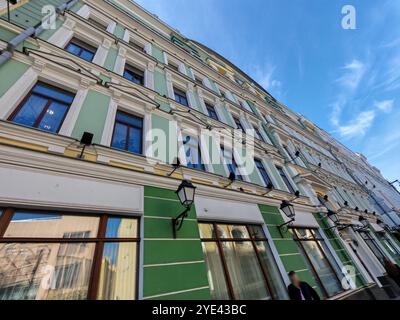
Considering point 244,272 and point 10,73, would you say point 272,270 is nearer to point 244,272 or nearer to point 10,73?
point 244,272

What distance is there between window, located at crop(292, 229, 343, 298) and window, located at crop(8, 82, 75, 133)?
863 cm

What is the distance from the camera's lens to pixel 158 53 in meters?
9.74

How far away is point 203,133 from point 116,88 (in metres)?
3.43

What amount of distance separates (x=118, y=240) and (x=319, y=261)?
7954mm

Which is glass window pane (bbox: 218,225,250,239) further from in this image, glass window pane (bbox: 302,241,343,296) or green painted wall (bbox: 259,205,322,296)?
glass window pane (bbox: 302,241,343,296)

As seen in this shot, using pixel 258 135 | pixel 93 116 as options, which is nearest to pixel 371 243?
pixel 258 135

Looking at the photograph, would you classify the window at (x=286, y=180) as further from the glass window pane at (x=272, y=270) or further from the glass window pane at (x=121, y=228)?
the glass window pane at (x=121, y=228)

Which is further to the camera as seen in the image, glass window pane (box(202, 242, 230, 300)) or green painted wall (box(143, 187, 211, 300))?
glass window pane (box(202, 242, 230, 300))

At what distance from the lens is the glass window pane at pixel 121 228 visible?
3.48m

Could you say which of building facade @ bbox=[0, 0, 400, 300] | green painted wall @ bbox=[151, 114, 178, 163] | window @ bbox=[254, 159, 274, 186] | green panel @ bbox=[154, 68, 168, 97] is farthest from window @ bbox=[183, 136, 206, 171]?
window @ bbox=[254, 159, 274, 186]

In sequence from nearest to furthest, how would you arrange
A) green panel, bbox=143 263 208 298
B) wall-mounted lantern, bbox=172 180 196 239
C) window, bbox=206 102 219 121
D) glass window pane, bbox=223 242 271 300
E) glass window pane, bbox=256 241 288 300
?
1. green panel, bbox=143 263 208 298
2. wall-mounted lantern, bbox=172 180 196 239
3. glass window pane, bbox=223 242 271 300
4. glass window pane, bbox=256 241 288 300
5. window, bbox=206 102 219 121

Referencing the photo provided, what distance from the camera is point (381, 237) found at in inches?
546

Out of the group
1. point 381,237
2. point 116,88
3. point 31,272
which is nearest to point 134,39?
point 116,88

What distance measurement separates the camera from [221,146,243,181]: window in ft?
24.0
